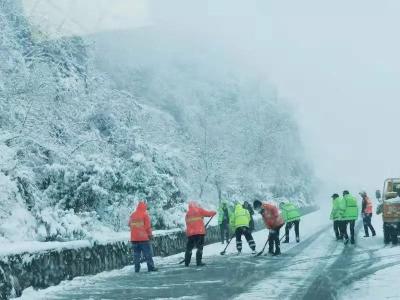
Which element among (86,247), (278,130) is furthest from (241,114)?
(86,247)

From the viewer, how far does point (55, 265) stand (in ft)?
40.1

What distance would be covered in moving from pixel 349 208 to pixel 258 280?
33.8 ft

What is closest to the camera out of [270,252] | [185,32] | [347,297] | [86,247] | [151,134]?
[347,297]

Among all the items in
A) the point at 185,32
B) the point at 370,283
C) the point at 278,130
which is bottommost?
the point at 370,283

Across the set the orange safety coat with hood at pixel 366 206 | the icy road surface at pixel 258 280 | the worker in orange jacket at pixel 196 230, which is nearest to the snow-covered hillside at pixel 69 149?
the worker in orange jacket at pixel 196 230

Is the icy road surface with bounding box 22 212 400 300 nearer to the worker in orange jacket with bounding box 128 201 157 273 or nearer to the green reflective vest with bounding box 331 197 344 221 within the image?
the worker in orange jacket with bounding box 128 201 157 273

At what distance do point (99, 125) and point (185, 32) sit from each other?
183 ft

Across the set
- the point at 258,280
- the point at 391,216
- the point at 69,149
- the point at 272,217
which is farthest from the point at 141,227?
the point at 391,216

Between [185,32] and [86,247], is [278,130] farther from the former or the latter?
[86,247]

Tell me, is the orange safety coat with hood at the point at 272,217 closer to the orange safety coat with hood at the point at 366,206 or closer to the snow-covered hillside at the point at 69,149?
the snow-covered hillside at the point at 69,149

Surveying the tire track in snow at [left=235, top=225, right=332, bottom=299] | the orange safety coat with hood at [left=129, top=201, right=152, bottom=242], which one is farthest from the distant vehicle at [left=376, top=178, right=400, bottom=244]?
the orange safety coat with hood at [left=129, top=201, right=152, bottom=242]

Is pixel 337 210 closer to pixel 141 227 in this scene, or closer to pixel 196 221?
pixel 196 221

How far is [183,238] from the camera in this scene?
21297 mm

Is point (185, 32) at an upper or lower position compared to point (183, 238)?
upper
